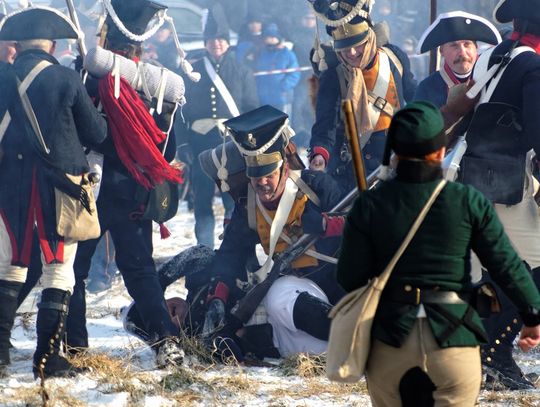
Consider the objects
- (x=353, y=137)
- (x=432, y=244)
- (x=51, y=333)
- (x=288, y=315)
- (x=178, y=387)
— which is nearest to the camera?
(x=432, y=244)

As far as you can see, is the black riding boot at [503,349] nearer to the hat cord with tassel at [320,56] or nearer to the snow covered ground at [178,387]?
the snow covered ground at [178,387]

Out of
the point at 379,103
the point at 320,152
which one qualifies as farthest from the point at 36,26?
the point at 379,103

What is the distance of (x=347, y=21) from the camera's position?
6984 millimetres

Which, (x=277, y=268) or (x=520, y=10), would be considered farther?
(x=277, y=268)

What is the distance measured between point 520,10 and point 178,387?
2660mm

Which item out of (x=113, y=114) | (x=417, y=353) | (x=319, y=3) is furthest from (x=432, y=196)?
(x=319, y=3)

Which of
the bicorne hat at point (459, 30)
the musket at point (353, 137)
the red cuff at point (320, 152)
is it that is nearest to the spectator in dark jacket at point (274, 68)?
the red cuff at point (320, 152)

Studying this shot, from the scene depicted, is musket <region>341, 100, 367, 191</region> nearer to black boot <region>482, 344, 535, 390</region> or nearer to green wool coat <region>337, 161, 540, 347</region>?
green wool coat <region>337, 161, 540, 347</region>

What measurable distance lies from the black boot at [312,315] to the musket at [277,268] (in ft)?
0.74

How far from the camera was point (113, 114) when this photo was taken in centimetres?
612

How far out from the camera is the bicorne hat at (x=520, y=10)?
5441mm

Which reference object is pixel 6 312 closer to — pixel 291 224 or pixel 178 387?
pixel 178 387

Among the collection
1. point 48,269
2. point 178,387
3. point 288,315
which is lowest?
→ point 178,387

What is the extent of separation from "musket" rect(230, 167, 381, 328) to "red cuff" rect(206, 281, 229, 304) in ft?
0.42
